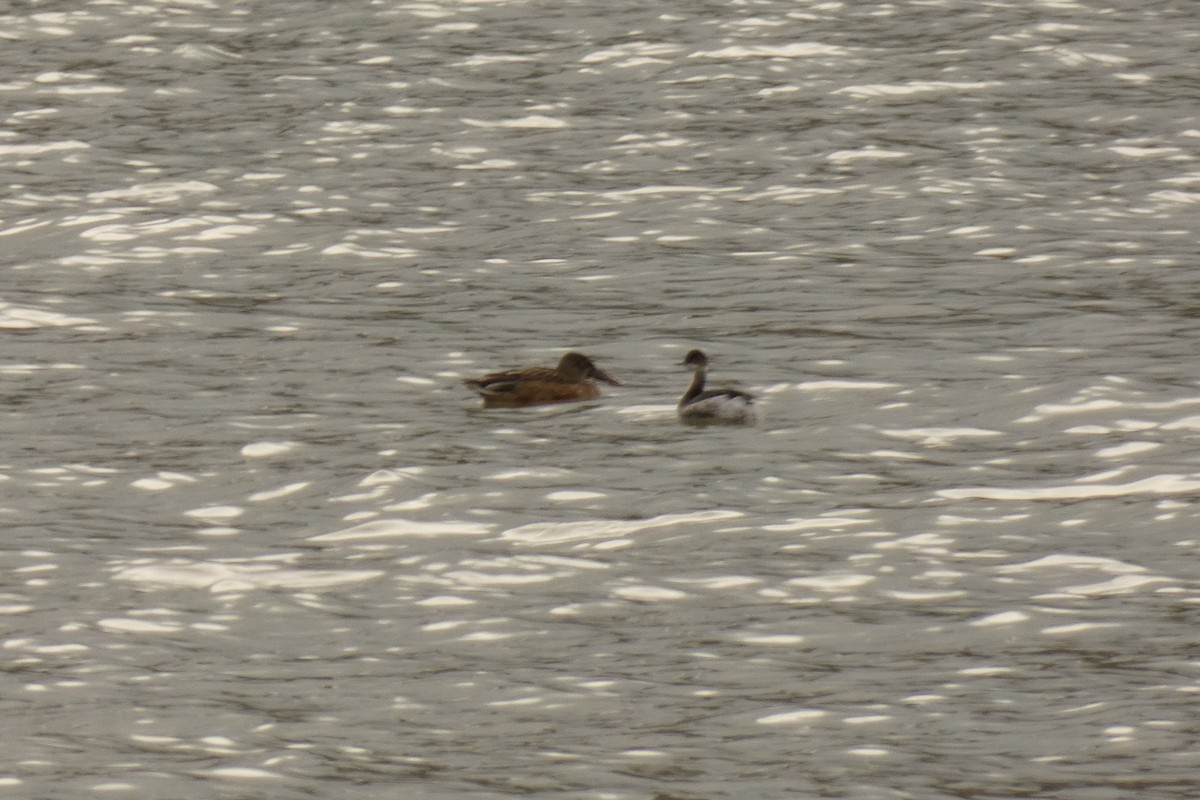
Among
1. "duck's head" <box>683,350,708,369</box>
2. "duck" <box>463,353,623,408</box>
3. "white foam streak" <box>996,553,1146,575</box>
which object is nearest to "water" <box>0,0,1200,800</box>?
"white foam streak" <box>996,553,1146,575</box>

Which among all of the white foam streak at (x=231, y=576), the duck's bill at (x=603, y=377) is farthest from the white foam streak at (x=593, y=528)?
the duck's bill at (x=603, y=377)

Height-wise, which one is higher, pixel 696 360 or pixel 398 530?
pixel 696 360

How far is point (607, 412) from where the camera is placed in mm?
15852

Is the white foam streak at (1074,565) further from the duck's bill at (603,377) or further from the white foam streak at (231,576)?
the duck's bill at (603,377)

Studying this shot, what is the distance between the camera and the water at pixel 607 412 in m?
10.4

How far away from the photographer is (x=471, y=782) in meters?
9.72

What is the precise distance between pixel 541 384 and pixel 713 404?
130 cm

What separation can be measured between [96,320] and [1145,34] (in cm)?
1368

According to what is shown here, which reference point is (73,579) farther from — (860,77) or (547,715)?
(860,77)

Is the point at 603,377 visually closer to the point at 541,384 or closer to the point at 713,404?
the point at 541,384

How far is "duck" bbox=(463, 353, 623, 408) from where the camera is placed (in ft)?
50.4

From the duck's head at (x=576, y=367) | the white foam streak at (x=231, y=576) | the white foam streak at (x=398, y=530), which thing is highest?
the duck's head at (x=576, y=367)

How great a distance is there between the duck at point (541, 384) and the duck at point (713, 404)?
696mm

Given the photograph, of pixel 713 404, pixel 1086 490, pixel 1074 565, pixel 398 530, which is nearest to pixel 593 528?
pixel 398 530
